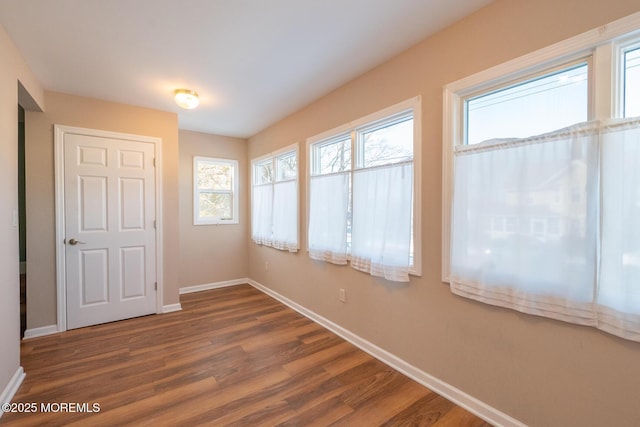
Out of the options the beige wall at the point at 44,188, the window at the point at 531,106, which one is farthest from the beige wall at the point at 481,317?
the beige wall at the point at 44,188

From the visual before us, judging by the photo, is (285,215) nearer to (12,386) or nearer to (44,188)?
(44,188)

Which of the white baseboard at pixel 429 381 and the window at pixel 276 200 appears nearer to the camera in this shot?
the white baseboard at pixel 429 381

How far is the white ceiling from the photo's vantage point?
5.70ft

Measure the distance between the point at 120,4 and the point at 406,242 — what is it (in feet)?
8.14

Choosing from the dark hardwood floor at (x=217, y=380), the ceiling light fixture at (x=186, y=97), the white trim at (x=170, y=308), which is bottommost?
the dark hardwood floor at (x=217, y=380)

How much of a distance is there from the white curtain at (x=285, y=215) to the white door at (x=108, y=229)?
60.3 inches

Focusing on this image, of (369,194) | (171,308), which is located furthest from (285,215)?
(171,308)

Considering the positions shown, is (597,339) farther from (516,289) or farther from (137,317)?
(137,317)

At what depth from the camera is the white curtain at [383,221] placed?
7.11 feet

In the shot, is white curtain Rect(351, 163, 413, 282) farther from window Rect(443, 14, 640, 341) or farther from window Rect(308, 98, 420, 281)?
window Rect(443, 14, 640, 341)

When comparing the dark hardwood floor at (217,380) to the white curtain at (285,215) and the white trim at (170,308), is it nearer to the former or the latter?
the white trim at (170,308)

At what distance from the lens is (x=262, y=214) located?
429 cm

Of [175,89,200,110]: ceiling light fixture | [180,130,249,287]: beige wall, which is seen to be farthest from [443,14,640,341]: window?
[180,130,249,287]: beige wall

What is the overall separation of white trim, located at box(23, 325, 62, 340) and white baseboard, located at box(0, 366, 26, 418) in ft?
3.01
